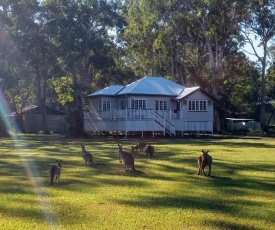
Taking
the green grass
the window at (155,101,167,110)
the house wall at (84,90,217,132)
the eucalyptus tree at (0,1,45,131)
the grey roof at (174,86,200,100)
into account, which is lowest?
the green grass

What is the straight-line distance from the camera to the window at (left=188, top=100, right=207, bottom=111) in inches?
1735

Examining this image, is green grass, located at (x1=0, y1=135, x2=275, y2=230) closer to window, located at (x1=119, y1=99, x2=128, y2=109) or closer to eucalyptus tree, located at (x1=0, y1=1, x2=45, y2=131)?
window, located at (x1=119, y1=99, x2=128, y2=109)

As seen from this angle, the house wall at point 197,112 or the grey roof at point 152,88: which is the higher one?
the grey roof at point 152,88

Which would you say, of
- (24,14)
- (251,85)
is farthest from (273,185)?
(251,85)

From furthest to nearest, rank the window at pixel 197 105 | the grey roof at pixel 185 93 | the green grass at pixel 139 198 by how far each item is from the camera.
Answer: the window at pixel 197 105 < the grey roof at pixel 185 93 < the green grass at pixel 139 198

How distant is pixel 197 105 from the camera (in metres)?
44.3

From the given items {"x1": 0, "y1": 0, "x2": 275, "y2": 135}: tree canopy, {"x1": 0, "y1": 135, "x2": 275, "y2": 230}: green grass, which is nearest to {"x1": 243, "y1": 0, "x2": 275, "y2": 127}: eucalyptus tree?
{"x1": 0, "y1": 0, "x2": 275, "y2": 135}: tree canopy

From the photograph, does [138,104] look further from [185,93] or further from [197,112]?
[197,112]

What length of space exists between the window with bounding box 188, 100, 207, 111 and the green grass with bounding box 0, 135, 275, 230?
91.5 ft

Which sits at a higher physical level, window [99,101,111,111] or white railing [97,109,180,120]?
window [99,101,111,111]

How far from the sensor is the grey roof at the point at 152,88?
42.7m

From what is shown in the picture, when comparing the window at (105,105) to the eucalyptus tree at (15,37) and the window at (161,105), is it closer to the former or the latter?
the window at (161,105)

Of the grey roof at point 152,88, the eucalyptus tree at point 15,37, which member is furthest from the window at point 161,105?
the eucalyptus tree at point 15,37

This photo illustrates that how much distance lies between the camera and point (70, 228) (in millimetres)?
7664
